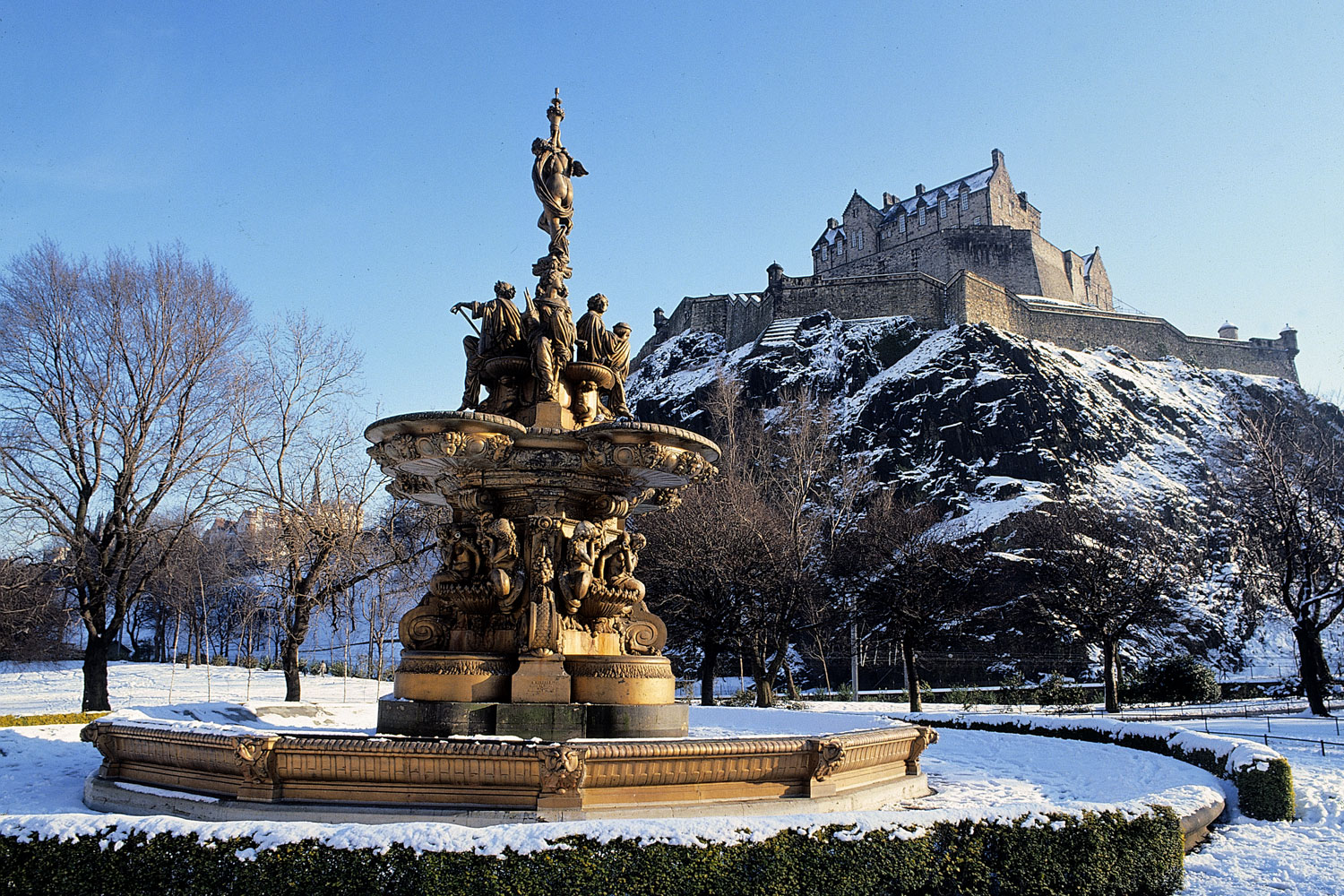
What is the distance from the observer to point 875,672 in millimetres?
45250

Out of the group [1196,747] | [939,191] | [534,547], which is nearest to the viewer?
[534,547]

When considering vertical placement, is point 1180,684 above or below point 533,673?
below

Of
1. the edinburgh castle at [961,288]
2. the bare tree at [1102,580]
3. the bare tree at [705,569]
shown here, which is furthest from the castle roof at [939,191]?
the bare tree at [705,569]

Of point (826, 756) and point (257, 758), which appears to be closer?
point (257, 758)

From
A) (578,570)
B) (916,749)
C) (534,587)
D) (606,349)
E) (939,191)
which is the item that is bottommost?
(916,749)

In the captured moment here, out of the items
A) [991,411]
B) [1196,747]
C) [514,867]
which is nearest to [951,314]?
[991,411]

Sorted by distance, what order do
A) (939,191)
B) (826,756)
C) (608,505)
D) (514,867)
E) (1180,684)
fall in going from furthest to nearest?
(939,191), (1180,684), (608,505), (826,756), (514,867)

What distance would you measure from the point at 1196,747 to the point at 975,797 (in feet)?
14.8

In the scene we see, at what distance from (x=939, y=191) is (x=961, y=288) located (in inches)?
922

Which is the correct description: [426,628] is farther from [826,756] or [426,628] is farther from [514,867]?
[514,867]

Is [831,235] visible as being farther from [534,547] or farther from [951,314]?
[534,547]

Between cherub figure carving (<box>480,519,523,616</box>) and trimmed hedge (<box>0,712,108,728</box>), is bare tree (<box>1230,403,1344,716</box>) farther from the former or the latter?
trimmed hedge (<box>0,712,108,728</box>)

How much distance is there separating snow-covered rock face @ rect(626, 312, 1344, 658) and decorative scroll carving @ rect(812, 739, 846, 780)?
46502 mm

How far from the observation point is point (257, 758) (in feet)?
20.9
